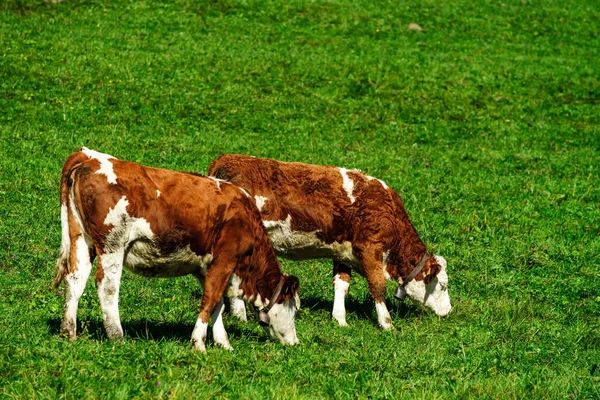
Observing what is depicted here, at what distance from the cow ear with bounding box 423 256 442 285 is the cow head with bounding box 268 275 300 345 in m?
2.95

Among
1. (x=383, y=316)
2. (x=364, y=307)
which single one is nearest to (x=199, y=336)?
(x=383, y=316)

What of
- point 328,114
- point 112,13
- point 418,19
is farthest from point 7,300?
point 418,19

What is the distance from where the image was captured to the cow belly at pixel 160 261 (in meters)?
9.77

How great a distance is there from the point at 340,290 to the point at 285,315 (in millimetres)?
Answer: 2302

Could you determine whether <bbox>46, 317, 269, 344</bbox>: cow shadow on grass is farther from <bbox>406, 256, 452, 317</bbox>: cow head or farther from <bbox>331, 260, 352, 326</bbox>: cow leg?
<bbox>406, 256, 452, 317</bbox>: cow head

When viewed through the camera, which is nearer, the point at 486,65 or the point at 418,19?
the point at 486,65

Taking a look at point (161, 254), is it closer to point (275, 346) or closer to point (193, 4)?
point (275, 346)

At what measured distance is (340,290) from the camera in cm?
1288

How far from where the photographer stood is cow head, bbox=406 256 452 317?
12977 mm

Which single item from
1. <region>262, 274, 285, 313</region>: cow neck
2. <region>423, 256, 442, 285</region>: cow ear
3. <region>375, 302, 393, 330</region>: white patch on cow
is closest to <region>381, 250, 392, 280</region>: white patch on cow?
<region>423, 256, 442, 285</region>: cow ear

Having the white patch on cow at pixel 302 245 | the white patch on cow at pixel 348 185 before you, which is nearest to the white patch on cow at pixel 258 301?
the white patch on cow at pixel 302 245

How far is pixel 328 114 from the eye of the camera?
24.6 metres

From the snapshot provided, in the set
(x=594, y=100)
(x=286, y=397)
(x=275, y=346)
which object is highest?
(x=286, y=397)

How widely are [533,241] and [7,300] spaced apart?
9.85 m
